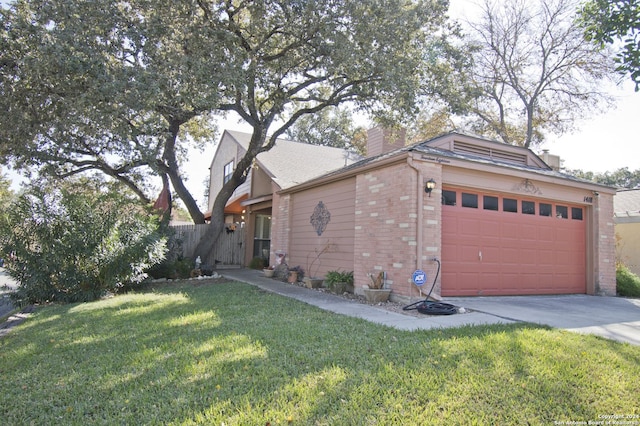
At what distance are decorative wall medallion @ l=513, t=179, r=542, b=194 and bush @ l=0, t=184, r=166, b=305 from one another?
910 centimetres

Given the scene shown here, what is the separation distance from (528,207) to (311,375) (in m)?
7.62

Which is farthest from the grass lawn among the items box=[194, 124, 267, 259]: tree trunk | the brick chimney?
box=[194, 124, 267, 259]: tree trunk

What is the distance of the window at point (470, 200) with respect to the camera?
8.17m

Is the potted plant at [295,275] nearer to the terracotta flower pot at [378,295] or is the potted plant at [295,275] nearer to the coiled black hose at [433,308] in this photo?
the terracotta flower pot at [378,295]

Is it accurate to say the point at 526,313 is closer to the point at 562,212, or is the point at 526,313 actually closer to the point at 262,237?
the point at 562,212

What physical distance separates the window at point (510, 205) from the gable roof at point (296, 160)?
6.37 meters

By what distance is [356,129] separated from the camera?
30.8 metres

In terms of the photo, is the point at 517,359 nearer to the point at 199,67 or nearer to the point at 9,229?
the point at 199,67

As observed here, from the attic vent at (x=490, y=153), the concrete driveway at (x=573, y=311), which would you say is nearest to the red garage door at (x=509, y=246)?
the concrete driveway at (x=573, y=311)

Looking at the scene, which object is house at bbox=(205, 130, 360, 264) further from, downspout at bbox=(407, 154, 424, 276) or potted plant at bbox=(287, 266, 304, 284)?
downspout at bbox=(407, 154, 424, 276)

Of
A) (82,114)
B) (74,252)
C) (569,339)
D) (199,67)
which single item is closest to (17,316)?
(74,252)

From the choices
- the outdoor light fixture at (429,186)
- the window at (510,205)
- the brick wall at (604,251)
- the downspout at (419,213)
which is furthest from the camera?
the brick wall at (604,251)

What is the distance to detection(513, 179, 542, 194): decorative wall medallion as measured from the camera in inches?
346

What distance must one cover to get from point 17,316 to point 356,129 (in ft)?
86.9
